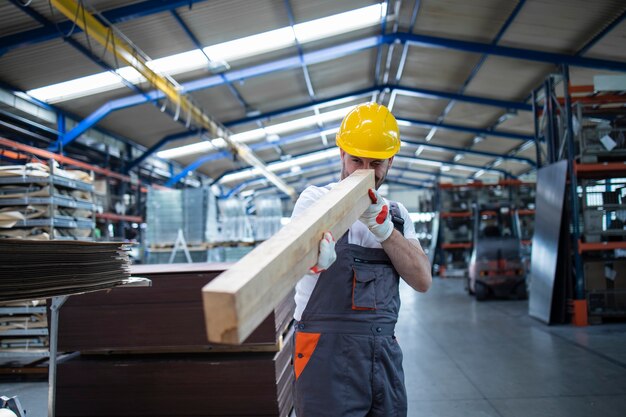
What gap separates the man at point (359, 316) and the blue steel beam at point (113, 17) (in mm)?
6921

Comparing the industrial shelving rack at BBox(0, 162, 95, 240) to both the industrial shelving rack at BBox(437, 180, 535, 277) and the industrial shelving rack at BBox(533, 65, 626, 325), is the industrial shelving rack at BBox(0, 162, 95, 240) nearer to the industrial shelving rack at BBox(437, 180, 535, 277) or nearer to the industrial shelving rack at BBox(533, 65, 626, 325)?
the industrial shelving rack at BBox(533, 65, 626, 325)

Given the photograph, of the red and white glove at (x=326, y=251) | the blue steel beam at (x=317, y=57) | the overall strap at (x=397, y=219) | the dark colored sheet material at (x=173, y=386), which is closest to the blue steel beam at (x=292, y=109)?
the blue steel beam at (x=317, y=57)

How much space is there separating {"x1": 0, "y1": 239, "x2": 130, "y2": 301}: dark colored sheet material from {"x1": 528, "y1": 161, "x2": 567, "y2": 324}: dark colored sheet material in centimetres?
713

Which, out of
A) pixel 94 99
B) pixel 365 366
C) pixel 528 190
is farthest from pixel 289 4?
pixel 528 190

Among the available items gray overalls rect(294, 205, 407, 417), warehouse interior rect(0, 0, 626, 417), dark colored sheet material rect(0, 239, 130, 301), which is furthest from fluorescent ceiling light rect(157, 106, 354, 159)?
gray overalls rect(294, 205, 407, 417)

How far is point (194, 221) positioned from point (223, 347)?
260 inches

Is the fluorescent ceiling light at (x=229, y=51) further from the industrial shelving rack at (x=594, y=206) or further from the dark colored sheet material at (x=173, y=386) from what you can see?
the dark colored sheet material at (x=173, y=386)

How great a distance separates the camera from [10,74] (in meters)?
8.84

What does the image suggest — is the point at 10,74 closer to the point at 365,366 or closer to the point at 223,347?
the point at 223,347

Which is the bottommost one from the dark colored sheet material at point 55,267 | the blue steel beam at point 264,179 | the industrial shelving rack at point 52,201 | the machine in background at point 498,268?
the machine in background at point 498,268

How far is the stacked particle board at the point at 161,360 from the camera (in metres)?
2.91

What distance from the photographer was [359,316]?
5.59ft

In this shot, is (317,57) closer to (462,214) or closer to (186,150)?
(186,150)

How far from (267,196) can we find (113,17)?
241 inches
